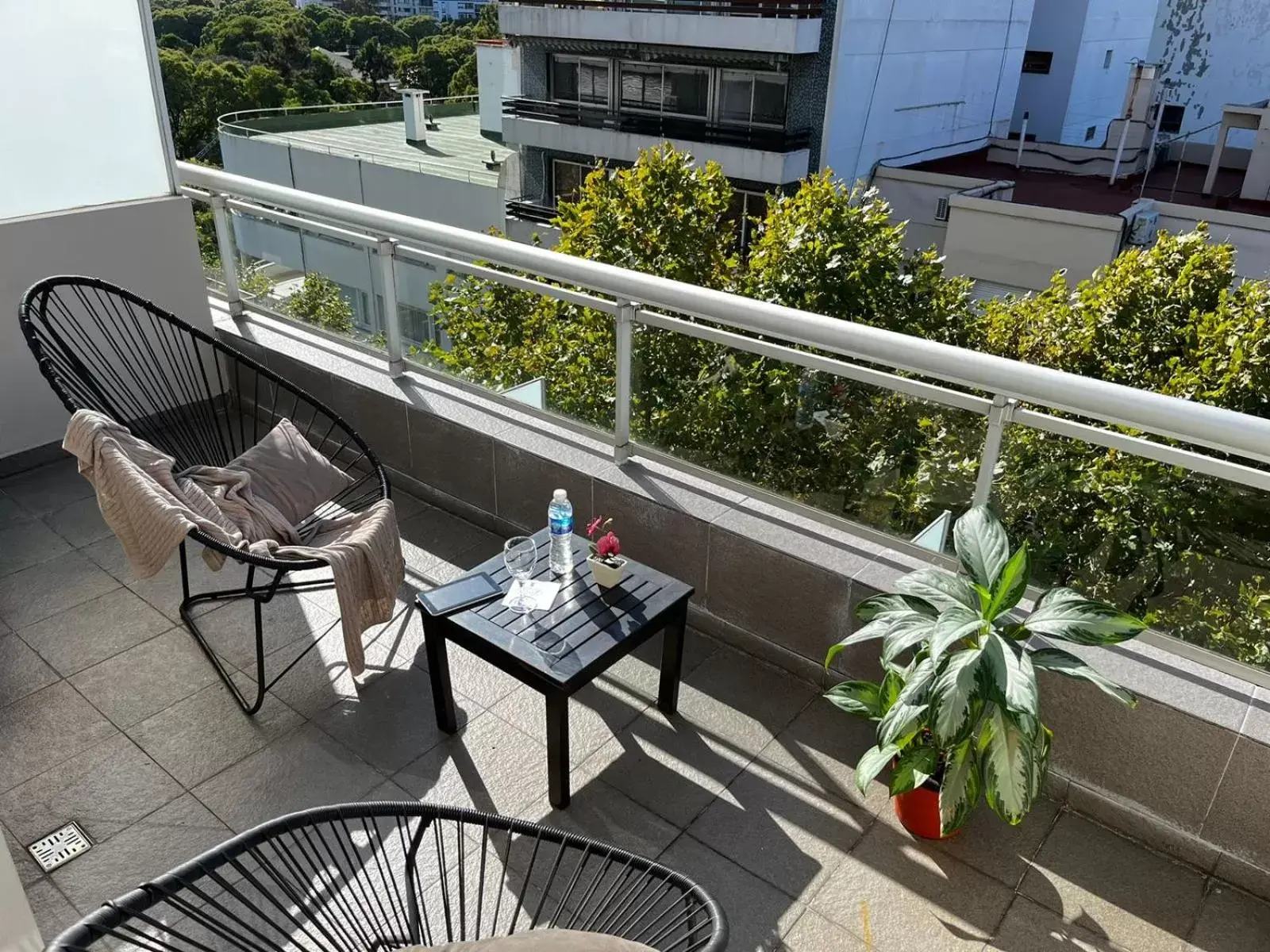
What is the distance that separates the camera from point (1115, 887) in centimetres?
257

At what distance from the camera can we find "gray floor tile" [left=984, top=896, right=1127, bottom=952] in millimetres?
2400

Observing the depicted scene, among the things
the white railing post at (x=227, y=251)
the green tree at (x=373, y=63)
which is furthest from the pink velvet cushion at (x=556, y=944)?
the green tree at (x=373, y=63)

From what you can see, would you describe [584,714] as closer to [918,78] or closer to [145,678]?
[145,678]

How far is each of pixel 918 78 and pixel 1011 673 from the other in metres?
20.6

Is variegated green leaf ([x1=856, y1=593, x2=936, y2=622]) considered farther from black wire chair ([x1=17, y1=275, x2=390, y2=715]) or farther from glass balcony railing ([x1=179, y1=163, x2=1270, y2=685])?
black wire chair ([x1=17, y1=275, x2=390, y2=715])

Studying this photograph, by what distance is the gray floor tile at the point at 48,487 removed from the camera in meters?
4.27

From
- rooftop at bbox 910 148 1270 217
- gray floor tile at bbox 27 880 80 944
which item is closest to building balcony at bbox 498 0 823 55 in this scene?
rooftop at bbox 910 148 1270 217

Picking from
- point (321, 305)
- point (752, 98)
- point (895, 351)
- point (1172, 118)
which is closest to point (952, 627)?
point (895, 351)

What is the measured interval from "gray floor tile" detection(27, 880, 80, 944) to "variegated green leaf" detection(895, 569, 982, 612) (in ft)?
7.50

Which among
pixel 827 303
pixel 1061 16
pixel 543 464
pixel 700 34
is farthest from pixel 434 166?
pixel 543 464

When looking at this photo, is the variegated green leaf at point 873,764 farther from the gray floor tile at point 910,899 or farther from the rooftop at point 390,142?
the rooftop at point 390,142

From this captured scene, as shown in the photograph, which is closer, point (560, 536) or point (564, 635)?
point (564, 635)

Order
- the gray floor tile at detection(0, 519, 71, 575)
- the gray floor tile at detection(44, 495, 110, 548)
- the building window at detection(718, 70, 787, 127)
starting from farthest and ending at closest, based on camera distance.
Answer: the building window at detection(718, 70, 787, 127) < the gray floor tile at detection(44, 495, 110, 548) < the gray floor tile at detection(0, 519, 71, 575)

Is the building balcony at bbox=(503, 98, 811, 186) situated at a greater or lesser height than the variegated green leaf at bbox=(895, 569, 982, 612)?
lesser
